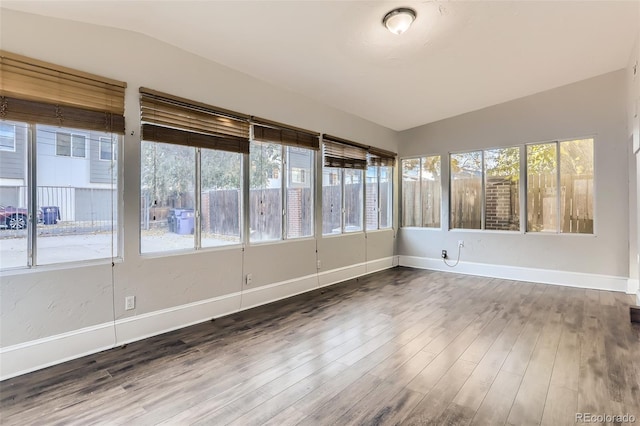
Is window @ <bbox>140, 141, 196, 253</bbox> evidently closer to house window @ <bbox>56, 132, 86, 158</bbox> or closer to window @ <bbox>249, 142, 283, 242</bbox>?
house window @ <bbox>56, 132, 86, 158</bbox>

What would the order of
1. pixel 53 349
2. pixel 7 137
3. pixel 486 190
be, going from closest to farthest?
pixel 7 137 → pixel 53 349 → pixel 486 190

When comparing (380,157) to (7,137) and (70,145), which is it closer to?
(70,145)

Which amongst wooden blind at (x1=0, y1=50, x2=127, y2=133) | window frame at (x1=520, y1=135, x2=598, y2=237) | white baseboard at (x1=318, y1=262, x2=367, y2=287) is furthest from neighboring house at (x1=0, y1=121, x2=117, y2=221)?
window frame at (x1=520, y1=135, x2=598, y2=237)

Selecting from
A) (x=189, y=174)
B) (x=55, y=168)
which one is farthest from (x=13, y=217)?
(x=189, y=174)

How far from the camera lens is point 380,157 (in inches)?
242

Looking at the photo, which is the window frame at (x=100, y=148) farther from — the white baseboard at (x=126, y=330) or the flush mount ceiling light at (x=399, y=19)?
the flush mount ceiling light at (x=399, y=19)

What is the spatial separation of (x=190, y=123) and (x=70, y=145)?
105 cm

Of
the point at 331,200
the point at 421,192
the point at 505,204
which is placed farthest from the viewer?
the point at 421,192

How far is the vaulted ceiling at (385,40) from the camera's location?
265 cm

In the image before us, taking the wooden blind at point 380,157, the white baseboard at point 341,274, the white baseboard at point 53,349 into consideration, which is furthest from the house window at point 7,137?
the wooden blind at point 380,157

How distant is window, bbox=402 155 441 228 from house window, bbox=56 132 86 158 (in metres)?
5.49

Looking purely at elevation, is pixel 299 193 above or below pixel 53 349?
above

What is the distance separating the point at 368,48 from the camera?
3.32 meters

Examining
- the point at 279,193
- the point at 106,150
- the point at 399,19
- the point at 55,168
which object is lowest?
the point at 279,193
